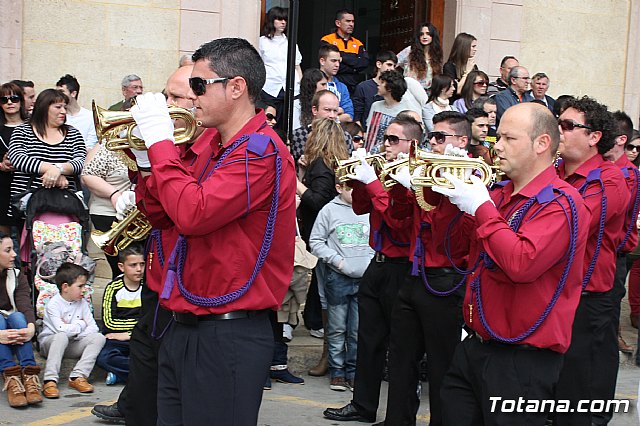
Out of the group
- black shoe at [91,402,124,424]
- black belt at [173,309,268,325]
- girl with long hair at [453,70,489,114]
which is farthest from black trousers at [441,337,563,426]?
girl with long hair at [453,70,489,114]

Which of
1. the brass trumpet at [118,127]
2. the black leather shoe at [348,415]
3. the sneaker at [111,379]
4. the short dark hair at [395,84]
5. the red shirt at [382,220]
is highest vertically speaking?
the short dark hair at [395,84]

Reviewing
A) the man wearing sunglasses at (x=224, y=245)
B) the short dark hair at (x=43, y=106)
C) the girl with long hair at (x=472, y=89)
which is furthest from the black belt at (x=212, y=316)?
the girl with long hair at (x=472, y=89)

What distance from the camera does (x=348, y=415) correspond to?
6.93 m

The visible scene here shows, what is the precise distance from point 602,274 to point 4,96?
5163mm

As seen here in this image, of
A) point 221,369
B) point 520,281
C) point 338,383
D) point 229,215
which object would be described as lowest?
point 338,383

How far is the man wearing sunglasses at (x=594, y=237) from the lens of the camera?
5992 millimetres

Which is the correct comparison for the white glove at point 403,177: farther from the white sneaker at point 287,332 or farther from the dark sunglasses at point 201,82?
the white sneaker at point 287,332

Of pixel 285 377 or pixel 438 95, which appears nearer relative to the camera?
pixel 285 377

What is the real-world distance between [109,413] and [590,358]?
3.09 metres

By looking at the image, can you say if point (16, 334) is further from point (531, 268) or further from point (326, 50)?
point (326, 50)

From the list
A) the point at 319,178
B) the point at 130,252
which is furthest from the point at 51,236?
the point at 319,178

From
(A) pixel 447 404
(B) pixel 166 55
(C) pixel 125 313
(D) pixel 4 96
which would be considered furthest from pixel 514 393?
(B) pixel 166 55

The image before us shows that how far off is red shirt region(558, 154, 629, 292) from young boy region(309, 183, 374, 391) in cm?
205

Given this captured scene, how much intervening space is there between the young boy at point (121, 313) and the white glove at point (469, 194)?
3.43 m
